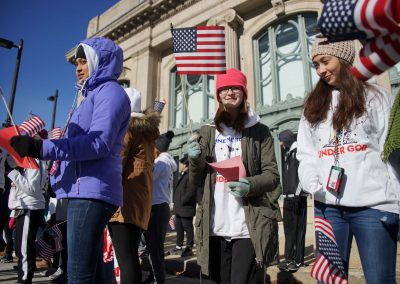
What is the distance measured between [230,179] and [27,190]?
3780 mm

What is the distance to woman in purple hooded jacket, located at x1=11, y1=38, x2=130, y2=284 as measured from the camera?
73.7 inches

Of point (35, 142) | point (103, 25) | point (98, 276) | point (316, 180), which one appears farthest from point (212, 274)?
point (103, 25)

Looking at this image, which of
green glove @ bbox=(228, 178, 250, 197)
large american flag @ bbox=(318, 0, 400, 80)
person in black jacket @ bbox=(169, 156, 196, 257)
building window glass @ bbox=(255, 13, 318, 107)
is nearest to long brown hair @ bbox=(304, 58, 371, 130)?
green glove @ bbox=(228, 178, 250, 197)

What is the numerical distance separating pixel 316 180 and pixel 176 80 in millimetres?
14465

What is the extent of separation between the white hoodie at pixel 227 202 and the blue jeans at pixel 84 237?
92 cm

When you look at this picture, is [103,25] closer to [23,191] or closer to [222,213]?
[23,191]

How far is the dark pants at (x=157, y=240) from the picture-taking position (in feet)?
12.8

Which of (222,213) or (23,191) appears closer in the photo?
(222,213)

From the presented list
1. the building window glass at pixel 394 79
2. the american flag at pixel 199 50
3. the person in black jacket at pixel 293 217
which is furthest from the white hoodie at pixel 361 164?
the building window glass at pixel 394 79

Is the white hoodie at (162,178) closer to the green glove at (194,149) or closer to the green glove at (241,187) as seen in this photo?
the green glove at (194,149)

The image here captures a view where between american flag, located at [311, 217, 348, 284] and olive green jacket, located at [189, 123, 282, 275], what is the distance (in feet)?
1.44

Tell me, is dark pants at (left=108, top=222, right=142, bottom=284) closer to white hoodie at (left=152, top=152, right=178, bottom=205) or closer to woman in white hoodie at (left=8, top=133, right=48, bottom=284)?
white hoodie at (left=152, top=152, right=178, bottom=205)

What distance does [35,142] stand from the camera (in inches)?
73.2

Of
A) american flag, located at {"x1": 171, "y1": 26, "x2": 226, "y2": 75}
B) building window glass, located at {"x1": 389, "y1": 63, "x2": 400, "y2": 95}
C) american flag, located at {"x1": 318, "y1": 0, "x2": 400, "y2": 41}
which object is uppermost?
building window glass, located at {"x1": 389, "y1": 63, "x2": 400, "y2": 95}
